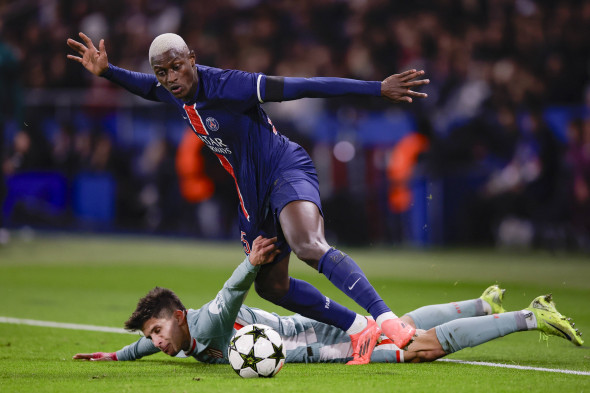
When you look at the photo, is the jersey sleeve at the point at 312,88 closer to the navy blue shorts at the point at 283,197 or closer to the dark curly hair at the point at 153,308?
the navy blue shorts at the point at 283,197

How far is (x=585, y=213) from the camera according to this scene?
13.2 m

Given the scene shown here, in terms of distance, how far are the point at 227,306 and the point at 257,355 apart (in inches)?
19.1

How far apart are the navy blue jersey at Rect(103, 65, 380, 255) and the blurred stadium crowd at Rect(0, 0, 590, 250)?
27.7 ft

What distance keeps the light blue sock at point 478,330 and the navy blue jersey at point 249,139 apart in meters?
1.15

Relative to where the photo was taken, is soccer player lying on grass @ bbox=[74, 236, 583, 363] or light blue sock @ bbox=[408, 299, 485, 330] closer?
soccer player lying on grass @ bbox=[74, 236, 583, 363]

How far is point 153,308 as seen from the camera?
5.40 m

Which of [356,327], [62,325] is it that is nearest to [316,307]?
[356,327]

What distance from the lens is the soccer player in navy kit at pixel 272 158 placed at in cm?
514

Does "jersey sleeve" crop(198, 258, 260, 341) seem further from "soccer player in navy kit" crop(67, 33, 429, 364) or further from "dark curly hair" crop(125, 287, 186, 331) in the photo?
"soccer player in navy kit" crop(67, 33, 429, 364)

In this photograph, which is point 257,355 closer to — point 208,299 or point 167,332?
point 167,332

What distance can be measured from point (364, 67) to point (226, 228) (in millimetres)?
3765

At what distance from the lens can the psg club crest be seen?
5.57 meters

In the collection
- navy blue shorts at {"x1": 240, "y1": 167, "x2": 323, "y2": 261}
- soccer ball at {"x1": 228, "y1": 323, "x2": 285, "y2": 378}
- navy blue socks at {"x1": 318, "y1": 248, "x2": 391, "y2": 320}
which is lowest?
soccer ball at {"x1": 228, "y1": 323, "x2": 285, "y2": 378}

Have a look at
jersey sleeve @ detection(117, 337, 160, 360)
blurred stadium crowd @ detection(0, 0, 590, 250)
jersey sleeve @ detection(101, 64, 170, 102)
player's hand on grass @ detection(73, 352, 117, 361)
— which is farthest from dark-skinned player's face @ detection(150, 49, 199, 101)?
blurred stadium crowd @ detection(0, 0, 590, 250)
